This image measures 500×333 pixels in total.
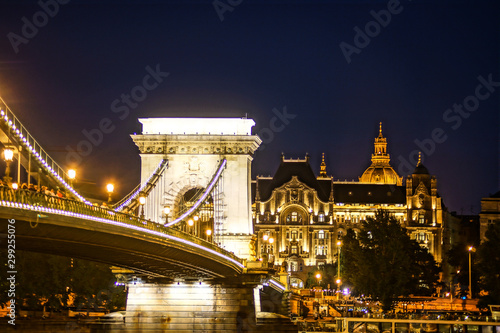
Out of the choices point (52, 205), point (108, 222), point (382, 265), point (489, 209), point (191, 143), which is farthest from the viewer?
point (489, 209)

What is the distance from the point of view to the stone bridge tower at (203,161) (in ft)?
273

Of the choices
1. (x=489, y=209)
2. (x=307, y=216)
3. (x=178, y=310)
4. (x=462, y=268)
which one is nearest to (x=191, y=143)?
(x=178, y=310)

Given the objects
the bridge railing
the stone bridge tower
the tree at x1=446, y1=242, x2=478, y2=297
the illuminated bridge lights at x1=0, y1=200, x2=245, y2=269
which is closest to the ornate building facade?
the tree at x1=446, y1=242, x2=478, y2=297

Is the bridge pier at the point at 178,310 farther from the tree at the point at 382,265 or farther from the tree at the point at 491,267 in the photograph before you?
the tree at the point at 382,265

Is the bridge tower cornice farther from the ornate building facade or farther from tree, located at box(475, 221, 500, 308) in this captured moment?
the ornate building facade

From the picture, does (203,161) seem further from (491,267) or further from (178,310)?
(491,267)

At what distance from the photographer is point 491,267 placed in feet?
309

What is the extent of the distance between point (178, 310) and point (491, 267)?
34024 millimetres

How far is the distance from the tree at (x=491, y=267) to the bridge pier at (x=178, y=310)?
2808 cm

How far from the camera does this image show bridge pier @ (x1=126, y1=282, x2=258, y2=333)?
6944 centimetres

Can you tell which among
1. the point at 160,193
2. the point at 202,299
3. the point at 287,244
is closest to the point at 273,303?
the point at 160,193

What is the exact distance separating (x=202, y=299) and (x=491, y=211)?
118851 mm

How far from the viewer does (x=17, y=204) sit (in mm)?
35562

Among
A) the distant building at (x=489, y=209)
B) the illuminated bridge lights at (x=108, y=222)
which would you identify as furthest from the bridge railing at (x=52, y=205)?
the distant building at (x=489, y=209)
